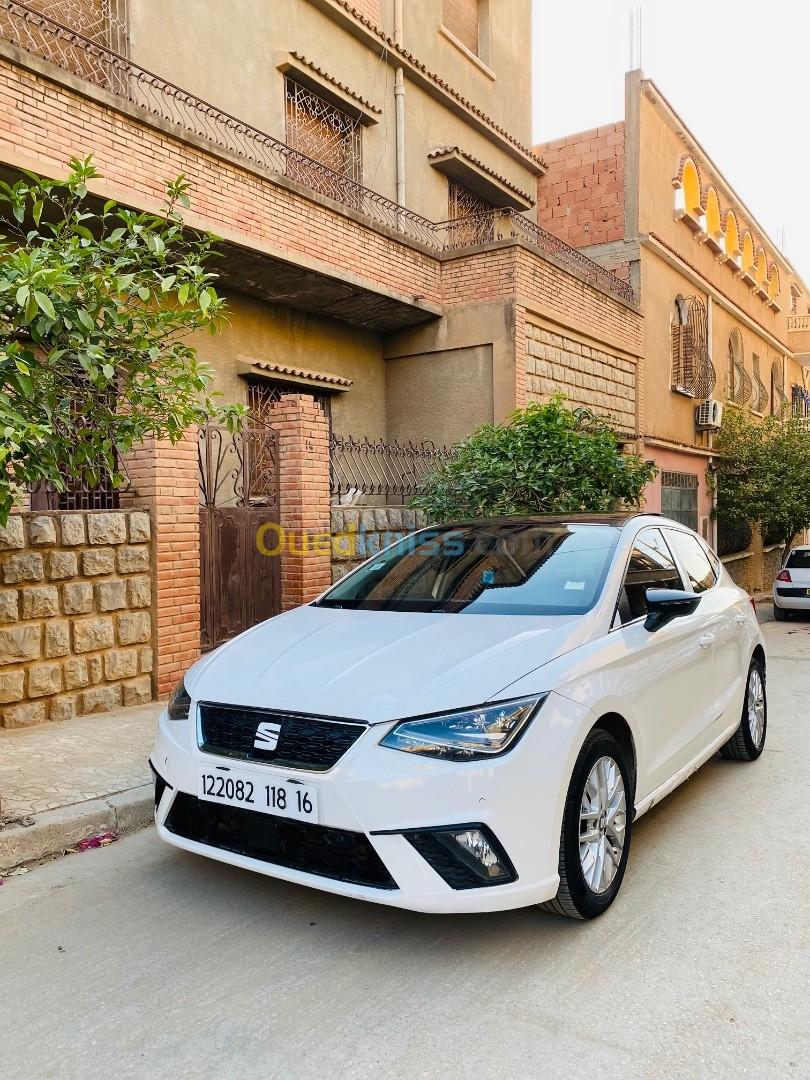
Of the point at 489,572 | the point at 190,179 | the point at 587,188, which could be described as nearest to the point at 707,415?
the point at 587,188

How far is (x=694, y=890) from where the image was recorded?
3.44m

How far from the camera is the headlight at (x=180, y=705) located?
132 inches

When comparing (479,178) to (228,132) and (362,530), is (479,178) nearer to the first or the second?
(228,132)

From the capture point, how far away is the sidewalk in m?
3.93

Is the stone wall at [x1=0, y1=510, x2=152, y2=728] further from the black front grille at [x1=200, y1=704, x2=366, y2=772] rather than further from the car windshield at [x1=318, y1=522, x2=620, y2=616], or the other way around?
the black front grille at [x1=200, y1=704, x2=366, y2=772]

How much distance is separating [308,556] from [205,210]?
3.62 metres

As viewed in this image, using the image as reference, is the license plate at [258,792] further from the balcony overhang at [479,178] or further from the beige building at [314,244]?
the balcony overhang at [479,178]

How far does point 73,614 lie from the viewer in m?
6.07

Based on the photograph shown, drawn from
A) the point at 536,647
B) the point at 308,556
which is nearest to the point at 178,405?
the point at 536,647

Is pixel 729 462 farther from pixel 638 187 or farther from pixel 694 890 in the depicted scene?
pixel 694 890

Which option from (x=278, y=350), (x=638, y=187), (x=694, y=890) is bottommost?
(x=694, y=890)

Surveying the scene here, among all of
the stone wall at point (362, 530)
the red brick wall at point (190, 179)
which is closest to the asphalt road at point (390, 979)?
the stone wall at point (362, 530)

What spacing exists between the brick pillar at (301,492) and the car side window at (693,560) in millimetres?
3828

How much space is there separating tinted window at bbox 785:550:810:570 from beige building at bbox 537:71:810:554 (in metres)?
2.71
